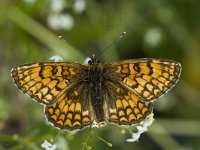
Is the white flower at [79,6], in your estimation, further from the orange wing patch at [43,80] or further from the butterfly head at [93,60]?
the orange wing patch at [43,80]

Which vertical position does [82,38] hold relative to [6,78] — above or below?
above

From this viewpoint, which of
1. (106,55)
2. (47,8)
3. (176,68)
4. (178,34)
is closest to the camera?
(176,68)

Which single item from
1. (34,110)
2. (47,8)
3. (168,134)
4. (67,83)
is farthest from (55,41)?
(67,83)

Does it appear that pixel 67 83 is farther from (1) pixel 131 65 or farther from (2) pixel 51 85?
(1) pixel 131 65

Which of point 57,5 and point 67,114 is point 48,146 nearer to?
point 67,114

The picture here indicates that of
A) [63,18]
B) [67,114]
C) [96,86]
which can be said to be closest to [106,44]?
[63,18]

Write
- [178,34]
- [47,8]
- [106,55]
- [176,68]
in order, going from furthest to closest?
[178,34], [106,55], [47,8], [176,68]
